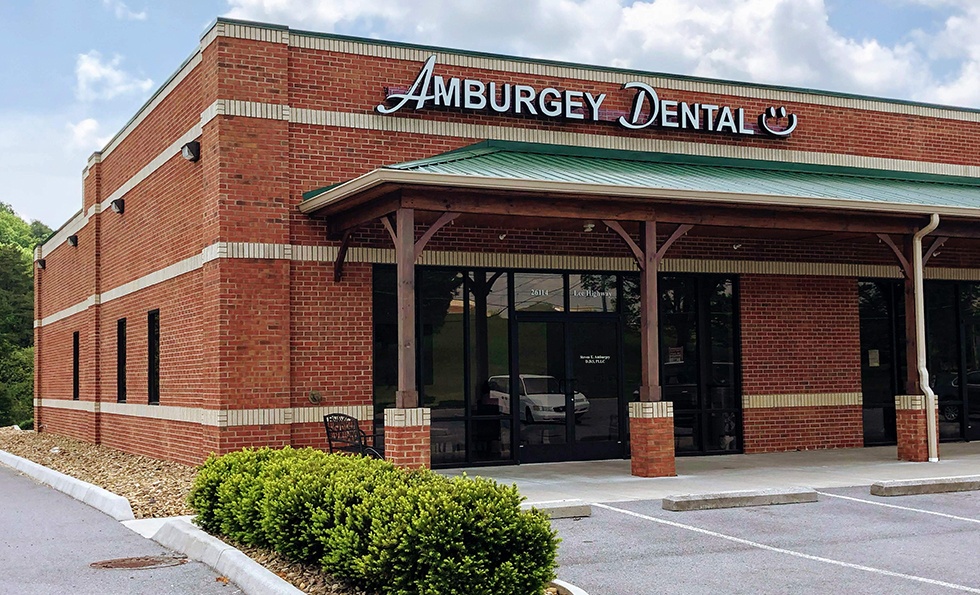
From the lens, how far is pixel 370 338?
A: 1599 cm

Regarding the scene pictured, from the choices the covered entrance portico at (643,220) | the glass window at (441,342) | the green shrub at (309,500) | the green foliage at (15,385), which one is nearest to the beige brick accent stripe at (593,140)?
the covered entrance portico at (643,220)

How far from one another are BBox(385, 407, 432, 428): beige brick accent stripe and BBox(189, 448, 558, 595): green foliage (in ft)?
12.6

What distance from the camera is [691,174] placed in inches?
660

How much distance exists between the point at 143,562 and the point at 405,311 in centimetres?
461

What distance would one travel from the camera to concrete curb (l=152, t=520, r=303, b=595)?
26.4ft

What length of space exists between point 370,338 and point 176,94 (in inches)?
220

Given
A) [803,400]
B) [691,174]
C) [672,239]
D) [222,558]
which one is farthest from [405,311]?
[803,400]

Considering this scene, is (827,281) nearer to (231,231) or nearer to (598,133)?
(598,133)

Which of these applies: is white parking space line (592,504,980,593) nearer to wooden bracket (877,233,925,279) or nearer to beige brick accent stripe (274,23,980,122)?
wooden bracket (877,233,925,279)

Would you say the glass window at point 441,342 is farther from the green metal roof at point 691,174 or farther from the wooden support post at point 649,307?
the wooden support post at point 649,307

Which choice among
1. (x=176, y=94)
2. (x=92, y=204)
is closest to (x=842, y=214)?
(x=176, y=94)

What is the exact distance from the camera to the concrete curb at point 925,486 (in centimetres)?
1299

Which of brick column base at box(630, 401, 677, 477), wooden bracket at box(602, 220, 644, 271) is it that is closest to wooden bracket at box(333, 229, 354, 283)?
wooden bracket at box(602, 220, 644, 271)

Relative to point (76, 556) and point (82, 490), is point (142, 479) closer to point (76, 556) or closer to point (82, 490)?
point (82, 490)
